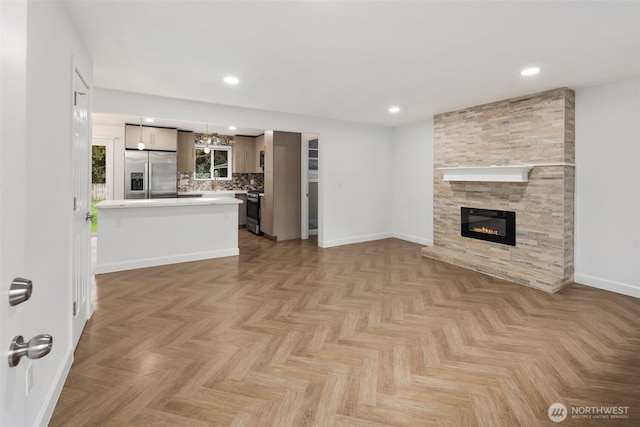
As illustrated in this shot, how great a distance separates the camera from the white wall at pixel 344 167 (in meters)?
5.19

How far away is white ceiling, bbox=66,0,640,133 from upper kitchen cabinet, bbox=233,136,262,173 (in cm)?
394

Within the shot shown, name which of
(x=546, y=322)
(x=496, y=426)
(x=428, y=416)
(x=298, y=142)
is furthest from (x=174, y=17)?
(x=298, y=142)

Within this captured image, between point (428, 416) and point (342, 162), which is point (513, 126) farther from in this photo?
point (428, 416)

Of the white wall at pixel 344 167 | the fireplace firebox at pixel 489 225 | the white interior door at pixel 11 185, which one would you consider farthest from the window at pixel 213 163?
the white interior door at pixel 11 185

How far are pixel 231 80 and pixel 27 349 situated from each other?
3.55 metres

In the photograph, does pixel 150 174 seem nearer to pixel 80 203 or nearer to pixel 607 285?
pixel 80 203

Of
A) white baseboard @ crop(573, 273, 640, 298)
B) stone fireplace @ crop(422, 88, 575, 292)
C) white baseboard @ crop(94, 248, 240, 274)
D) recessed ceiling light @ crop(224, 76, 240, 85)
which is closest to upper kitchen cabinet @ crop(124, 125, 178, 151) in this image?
white baseboard @ crop(94, 248, 240, 274)

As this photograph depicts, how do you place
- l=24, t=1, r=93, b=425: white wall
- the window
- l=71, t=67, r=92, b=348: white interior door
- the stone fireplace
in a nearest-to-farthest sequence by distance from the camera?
l=24, t=1, r=93, b=425: white wall, l=71, t=67, r=92, b=348: white interior door, the stone fireplace, the window

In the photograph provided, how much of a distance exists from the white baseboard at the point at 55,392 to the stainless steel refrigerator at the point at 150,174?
5.31 metres

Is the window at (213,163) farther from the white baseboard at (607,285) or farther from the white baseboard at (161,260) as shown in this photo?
the white baseboard at (607,285)

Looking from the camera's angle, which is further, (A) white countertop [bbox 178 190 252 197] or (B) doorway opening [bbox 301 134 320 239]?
(A) white countertop [bbox 178 190 252 197]

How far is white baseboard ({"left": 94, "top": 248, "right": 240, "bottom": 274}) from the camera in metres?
4.42

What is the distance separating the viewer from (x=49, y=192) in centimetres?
182

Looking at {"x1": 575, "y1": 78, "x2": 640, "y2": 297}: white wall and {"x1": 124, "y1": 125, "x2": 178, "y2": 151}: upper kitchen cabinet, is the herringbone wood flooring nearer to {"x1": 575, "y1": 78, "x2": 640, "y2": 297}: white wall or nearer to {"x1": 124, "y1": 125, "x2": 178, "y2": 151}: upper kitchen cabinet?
{"x1": 575, "y1": 78, "x2": 640, "y2": 297}: white wall
